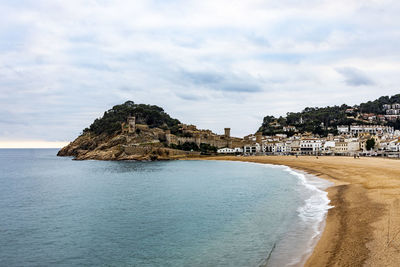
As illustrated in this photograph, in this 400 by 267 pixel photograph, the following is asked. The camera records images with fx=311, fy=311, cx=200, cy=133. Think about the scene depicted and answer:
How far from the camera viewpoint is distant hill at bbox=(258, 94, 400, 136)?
132 meters

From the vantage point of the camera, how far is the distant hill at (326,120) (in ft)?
432

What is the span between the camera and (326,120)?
14125 centimetres

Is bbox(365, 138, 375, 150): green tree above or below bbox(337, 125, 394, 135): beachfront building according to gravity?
below

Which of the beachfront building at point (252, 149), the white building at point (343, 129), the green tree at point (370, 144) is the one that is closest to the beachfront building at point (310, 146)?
the beachfront building at point (252, 149)

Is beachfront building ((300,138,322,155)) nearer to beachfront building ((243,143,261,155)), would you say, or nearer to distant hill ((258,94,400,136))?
beachfront building ((243,143,261,155))

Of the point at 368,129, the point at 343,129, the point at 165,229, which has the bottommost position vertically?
the point at 165,229

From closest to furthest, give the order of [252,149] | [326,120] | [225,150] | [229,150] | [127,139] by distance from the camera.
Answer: [127,139]
[225,150]
[229,150]
[252,149]
[326,120]

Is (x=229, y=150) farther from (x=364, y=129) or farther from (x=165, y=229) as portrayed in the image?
(x=165, y=229)

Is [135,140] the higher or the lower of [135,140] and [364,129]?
the lower

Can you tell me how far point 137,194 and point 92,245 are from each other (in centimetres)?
1193

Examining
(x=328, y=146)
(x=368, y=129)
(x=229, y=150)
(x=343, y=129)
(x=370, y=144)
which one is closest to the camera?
(x=370, y=144)

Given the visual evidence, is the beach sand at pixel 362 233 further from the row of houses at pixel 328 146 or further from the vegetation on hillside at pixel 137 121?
the vegetation on hillside at pixel 137 121

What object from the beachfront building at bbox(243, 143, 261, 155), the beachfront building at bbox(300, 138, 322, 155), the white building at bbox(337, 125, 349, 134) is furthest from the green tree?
the white building at bbox(337, 125, 349, 134)

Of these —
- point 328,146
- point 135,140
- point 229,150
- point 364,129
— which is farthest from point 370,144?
point 135,140
